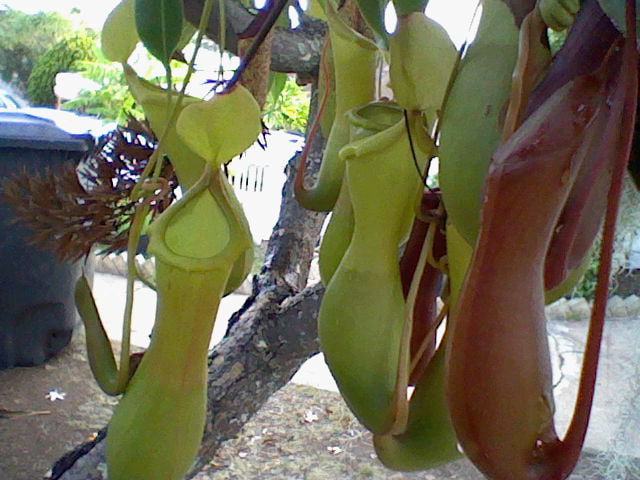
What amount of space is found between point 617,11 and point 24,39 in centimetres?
851

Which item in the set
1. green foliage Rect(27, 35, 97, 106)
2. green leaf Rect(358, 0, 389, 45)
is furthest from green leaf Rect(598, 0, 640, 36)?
green foliage Rect(27, 35, 97, 106)

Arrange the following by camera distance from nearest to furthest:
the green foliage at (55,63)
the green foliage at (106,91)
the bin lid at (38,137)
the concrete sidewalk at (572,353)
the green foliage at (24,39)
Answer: the bin lid at (38,137) < the concrete sidewalk at (572,353) < the green foliage at (106,91) < the green foliage at (55,63) < the green foliage at (24,39)

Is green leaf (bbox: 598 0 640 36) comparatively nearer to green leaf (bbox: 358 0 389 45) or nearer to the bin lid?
green leaf (bbox: 358 0 389 45)

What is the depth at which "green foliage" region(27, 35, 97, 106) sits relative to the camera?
5406 millimetres

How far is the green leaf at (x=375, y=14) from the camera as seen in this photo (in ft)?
0.86

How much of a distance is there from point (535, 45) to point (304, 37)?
0.48 meters

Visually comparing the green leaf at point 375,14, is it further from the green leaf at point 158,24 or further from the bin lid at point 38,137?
the bin lid at point 38,137

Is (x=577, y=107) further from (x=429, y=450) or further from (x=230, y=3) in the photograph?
(x=230, y=3)

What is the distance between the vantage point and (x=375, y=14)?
0.87ft

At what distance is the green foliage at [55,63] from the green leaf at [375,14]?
17.8ft

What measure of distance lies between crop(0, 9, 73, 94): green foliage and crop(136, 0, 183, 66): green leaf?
7726 mm

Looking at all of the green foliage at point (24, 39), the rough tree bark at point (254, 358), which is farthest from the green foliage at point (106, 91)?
the green foliage at point (24, 39)

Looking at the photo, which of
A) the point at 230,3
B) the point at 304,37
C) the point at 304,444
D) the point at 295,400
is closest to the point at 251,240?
the point at 230,3

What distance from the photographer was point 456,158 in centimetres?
18
